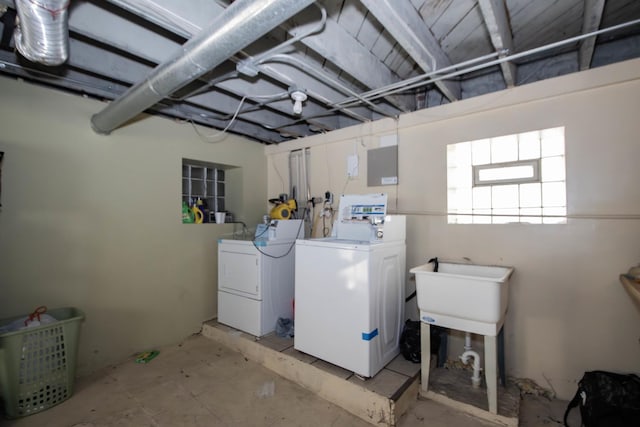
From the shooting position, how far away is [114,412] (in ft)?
6.25

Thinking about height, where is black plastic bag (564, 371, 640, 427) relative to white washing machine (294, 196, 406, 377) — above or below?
below

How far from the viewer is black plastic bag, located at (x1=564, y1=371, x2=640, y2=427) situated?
5.15ft

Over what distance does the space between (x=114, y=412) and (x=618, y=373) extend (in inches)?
130

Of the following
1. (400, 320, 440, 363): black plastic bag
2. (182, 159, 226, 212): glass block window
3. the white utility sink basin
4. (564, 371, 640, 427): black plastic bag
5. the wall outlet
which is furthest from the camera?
(182, 159, 226, 212): glass block window

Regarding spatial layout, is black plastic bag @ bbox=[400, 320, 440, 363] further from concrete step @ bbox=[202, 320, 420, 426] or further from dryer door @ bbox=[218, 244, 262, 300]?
dryer door @ bbox=[218, 244, 262, 300]

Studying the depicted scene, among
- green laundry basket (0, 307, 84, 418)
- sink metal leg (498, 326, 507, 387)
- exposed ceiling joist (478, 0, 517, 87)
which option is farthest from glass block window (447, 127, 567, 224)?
green laundry basket (0, 307, 84, 418)

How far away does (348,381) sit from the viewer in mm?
1966

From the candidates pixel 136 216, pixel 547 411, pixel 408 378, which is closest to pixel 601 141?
pixel 547 411

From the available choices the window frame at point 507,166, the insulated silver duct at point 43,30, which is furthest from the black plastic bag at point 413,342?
the insulated silver duct at point 43,30

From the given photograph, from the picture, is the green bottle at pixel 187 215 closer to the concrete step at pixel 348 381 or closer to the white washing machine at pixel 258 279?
the white washing machine at pixel 258 279

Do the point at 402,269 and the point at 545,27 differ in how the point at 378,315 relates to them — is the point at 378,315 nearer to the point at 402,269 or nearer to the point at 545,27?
the point at 402,269

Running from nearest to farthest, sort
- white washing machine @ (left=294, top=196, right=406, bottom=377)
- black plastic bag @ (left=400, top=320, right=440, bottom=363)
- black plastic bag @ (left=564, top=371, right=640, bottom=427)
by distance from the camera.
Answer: black plastic bag @ (left=564, top=371, right=640, bottom=427) → white washing machine @ (left=294, top=196, right=406, bottom=377) → black plastic bag @ (left=400, top=320, right=440, bottom=363)

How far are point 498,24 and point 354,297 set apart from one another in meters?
1.82

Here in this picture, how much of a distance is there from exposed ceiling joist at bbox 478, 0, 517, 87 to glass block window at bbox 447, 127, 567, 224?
2.07 ft
